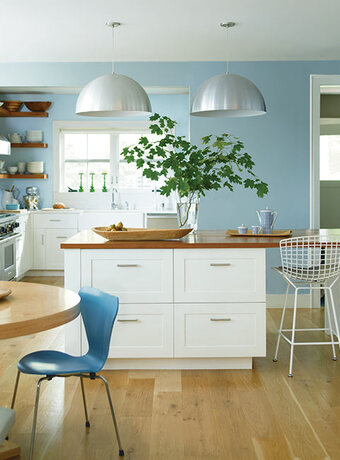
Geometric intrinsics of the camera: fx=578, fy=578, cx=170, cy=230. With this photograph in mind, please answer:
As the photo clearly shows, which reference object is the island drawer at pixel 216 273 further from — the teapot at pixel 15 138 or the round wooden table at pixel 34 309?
the teapot at pixel 15 138

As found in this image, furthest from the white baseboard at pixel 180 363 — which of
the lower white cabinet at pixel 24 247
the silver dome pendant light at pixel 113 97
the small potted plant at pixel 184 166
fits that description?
the lower white cabinet at pixel 24 247

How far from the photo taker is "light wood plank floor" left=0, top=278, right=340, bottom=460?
2633mm

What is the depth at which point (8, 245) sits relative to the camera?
6555 millimetres

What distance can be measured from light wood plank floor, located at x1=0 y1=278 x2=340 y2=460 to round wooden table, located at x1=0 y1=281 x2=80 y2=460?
37 cm

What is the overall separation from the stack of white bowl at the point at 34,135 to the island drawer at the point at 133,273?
16.4 ft

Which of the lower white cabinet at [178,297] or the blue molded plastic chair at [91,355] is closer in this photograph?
the blue molded plastic chair at [91,355]

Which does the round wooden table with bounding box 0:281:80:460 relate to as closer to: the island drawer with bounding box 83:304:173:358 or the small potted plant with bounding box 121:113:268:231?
the island drawer with bounding box 83:304:173:358

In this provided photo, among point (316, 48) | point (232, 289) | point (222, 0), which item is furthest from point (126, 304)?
point (316, 48)

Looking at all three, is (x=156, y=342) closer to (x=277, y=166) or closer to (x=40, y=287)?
(x=40, y=287)

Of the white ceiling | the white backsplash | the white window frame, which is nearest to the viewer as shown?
the white ceiling

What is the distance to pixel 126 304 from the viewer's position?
3703 mm

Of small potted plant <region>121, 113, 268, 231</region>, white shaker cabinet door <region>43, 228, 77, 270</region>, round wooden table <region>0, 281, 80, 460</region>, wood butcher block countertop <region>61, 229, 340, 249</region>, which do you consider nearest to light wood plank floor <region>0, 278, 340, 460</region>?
round wooden table <region>0, 281, 80, 460</region>

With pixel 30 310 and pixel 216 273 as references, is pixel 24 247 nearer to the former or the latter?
pixel 216 273

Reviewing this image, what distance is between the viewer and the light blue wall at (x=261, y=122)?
5727mm
